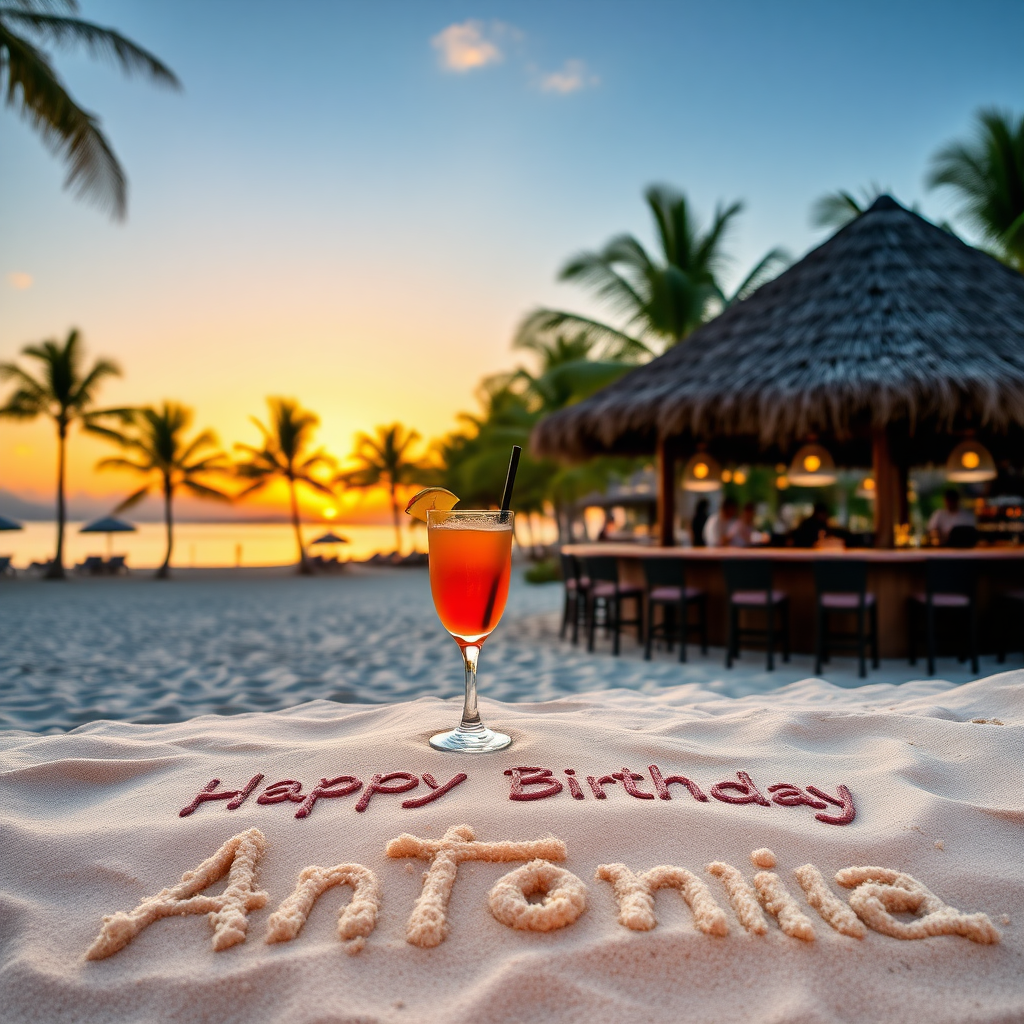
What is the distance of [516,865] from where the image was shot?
130cm

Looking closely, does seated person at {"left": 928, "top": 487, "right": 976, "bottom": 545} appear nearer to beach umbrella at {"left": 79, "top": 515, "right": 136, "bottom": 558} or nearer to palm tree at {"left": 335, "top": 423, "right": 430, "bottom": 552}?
beach umbrella at {"left": 79, "top": 515, "right": 136, "bottom": 558}

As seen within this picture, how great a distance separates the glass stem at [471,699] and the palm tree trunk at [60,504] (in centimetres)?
2531

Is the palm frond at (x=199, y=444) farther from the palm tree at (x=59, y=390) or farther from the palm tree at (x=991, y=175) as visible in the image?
the palm tree at (x=991, y=175)

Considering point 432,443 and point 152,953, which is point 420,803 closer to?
point 152,953

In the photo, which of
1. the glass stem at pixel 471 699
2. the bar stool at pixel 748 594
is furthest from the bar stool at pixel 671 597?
the glass stem at pixel 471 699

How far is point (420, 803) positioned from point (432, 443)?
129 feet

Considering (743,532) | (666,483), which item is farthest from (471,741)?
(666,483)

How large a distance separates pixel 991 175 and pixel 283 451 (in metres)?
24.5

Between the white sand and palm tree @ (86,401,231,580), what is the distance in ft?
88.5

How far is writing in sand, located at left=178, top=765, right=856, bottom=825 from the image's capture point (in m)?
1.52

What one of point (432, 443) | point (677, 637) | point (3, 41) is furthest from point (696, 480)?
point (432, 443)

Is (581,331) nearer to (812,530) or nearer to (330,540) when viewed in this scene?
(812,530)

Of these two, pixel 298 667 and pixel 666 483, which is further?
pixel 666 483

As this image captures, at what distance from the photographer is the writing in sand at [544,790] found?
1.52 metres
